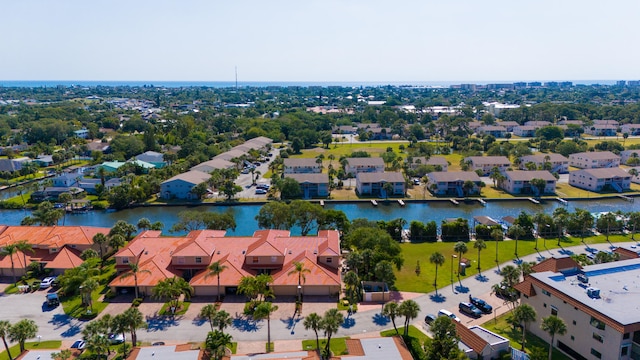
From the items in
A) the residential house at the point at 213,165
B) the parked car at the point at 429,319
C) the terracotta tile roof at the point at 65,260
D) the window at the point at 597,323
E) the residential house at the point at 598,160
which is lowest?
the parked car at the point at 429,319

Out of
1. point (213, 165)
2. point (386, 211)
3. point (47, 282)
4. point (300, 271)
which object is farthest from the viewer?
point (213, 165)

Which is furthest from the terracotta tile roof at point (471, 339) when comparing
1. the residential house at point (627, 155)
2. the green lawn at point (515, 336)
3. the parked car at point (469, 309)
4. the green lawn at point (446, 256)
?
the residential house at point (627, 155)

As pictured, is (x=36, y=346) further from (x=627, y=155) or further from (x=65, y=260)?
(x=627, y=155)

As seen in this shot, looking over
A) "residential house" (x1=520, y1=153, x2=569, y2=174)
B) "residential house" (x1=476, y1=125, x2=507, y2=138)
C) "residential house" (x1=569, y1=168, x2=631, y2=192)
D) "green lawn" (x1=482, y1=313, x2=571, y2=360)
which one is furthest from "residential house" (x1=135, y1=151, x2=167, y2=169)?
"residential house" (x1=476, y1=125, x2=507, y2=138)

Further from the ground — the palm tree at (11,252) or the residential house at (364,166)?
the residential house at (364,166)

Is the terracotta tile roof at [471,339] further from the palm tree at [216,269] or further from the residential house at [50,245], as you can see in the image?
the residential house at [50,245]

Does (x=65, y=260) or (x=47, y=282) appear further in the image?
(x=65, y=260)

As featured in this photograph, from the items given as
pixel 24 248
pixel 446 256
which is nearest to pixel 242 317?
pixel 446 256
